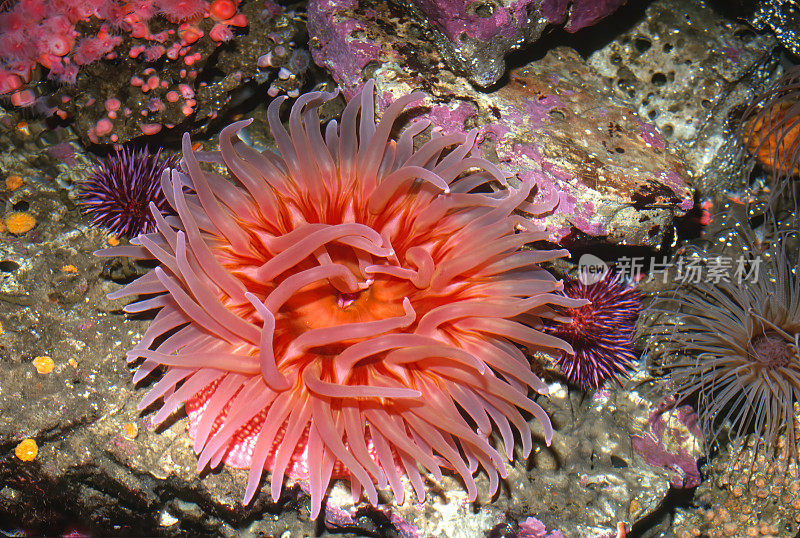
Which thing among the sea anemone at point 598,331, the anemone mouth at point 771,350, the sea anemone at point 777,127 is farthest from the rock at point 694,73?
the sea anemone at point 598,331

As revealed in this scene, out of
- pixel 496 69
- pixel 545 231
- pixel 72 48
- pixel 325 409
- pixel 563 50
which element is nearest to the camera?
pixel 325 409

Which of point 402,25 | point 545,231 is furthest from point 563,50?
point 545,231

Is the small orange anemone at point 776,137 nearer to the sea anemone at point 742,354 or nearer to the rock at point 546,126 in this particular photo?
the sea anemone at point 742,354

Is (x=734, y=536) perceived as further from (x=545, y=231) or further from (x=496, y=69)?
(x=496, y=69)

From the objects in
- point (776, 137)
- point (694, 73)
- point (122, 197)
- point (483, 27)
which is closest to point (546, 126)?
point (483, 27)

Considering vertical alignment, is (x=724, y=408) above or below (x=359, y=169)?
below
